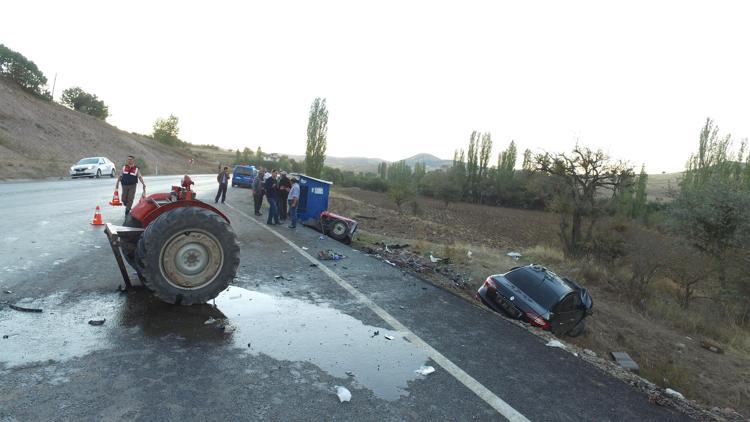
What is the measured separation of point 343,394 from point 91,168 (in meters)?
30.5

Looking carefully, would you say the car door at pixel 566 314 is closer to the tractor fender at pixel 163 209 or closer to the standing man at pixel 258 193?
the tractor fender at pixel 163 209

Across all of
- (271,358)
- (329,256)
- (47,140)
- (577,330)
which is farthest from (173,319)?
(47,140)

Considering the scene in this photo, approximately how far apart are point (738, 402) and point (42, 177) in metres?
31.8

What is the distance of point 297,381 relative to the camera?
3547mm

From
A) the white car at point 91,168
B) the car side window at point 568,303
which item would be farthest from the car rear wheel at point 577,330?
the white car at point 91,168

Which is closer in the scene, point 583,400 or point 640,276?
point 583,400

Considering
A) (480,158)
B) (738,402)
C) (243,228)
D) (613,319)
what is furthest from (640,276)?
(480,158)

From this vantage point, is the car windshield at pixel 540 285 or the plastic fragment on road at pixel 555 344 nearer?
the plastic fragment on road at pixel 555 344

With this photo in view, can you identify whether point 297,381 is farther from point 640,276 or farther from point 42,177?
point 42,177

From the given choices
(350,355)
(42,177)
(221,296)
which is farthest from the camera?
(42,177)

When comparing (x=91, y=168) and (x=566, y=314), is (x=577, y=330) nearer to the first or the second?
(x=566, y=314)

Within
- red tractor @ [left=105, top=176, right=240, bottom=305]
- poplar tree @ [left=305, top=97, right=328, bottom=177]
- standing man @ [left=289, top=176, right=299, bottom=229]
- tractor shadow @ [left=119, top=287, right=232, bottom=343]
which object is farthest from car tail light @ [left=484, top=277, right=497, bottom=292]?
poplar tree @ [left=305, top=97, right=328, bottom=177]

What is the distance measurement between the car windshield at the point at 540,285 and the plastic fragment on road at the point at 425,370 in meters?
5.64

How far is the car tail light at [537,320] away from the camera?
8.41 m
